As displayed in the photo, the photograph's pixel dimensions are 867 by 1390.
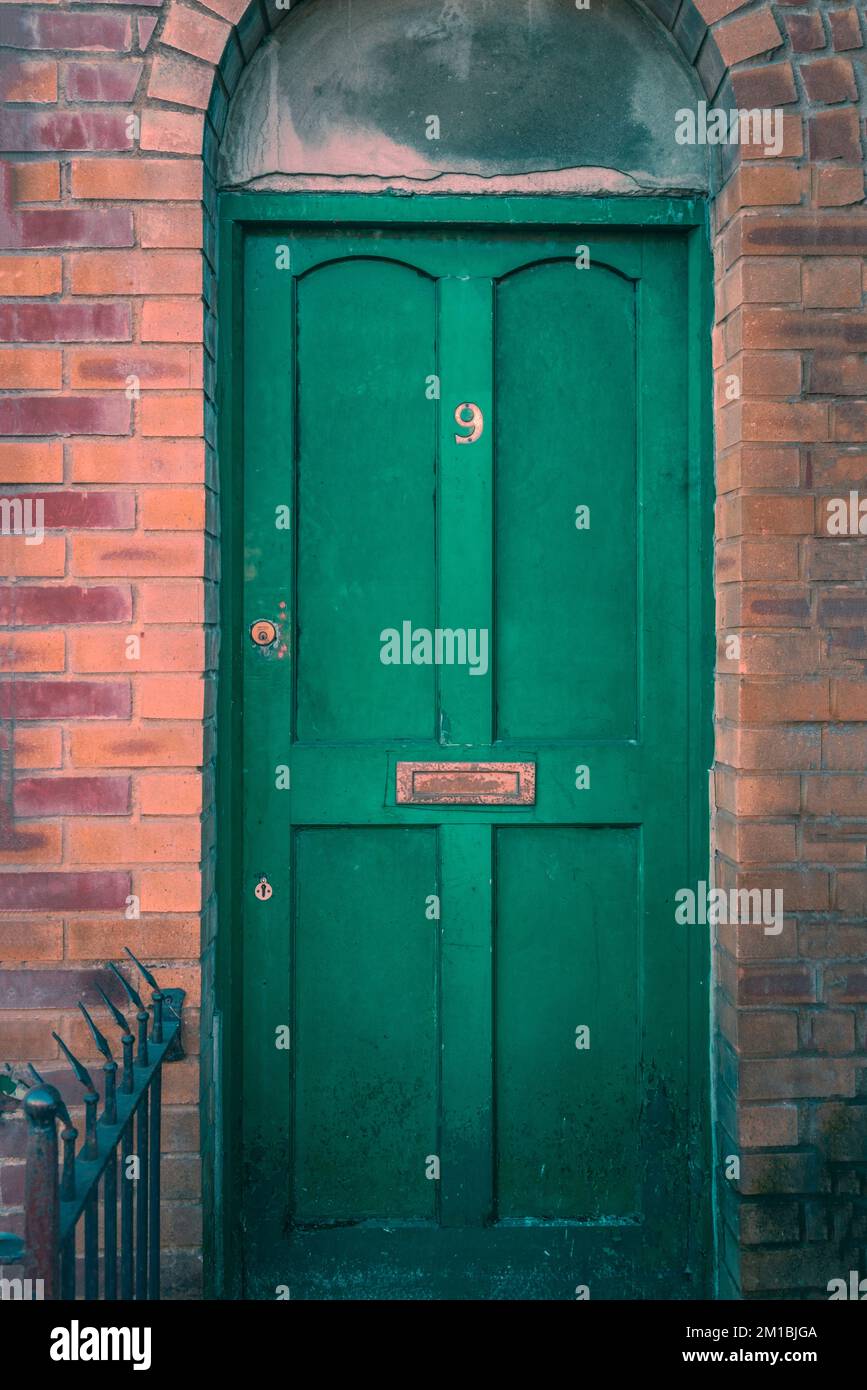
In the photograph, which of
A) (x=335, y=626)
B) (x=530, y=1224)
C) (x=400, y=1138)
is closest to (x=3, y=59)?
(x=335, y=626)

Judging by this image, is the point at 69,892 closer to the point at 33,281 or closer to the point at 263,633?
the point at 263,633

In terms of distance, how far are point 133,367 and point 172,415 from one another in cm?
14

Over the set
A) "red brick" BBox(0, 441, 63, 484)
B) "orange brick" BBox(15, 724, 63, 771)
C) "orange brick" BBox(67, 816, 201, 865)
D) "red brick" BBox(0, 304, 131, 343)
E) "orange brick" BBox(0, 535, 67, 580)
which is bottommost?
"orange brick" BBox(67, 816, 201, 865)

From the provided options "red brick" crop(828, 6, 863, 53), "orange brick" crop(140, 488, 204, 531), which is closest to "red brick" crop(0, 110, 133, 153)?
"orange brick" crop(140, 488, 204, 531)

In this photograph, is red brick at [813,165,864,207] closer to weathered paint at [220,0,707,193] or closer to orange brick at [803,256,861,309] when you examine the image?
orange brick at [803,256,861,309]

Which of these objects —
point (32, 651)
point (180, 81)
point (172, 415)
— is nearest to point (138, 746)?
point (32, 651)

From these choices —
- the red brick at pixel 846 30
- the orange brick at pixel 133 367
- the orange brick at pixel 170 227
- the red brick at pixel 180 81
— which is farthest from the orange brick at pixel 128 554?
the red brick at pixel 846 30

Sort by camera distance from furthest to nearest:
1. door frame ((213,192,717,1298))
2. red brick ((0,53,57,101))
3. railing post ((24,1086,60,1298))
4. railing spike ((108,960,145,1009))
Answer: door frame ((213,192,717,1298)) < red brick ((0,53,57,101)) < railing spike ((108,960,145,1009)) < railing post ((24,1086,60,1298))

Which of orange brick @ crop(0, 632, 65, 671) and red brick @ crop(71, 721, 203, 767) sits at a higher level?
orange brick @ crop(0, 632, 65, 671)

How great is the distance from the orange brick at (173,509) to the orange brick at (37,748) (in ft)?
1.75

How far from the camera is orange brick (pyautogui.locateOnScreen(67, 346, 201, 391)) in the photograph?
2471 millimetres

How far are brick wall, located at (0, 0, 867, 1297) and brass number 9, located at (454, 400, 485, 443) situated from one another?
0.64 meters

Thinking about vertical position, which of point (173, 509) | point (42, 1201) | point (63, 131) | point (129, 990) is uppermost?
point (63, 131)

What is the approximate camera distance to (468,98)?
8.89 feet
